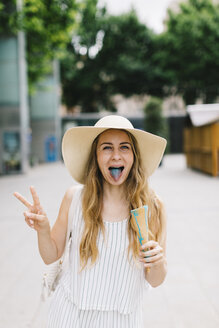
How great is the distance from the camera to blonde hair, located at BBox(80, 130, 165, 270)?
1.71m

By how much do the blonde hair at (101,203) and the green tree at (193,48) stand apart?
29585 mm

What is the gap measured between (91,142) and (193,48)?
98.0ft

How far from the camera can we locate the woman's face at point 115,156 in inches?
69.0

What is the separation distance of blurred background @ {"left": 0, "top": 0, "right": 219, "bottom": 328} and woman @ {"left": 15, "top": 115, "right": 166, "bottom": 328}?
1424mm

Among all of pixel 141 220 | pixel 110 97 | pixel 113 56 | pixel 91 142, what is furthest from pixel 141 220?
pixel 110 97

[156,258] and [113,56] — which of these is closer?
[156,258]

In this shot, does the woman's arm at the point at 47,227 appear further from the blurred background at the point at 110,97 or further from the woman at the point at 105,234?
the blurred background at the point at 110,97

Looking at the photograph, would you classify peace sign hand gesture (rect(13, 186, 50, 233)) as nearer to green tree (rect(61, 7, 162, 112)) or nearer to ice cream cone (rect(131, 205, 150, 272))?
ice cream cone (rect(131, 205, 150, 272))

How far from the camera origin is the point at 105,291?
1.71 metres

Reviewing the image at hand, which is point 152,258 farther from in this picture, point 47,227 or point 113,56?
point 113,56

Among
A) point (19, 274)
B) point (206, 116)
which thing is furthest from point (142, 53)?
point (19, 274)

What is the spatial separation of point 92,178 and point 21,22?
1415 centimetres

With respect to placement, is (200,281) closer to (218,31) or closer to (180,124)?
(218,31)

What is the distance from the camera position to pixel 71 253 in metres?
1.83
